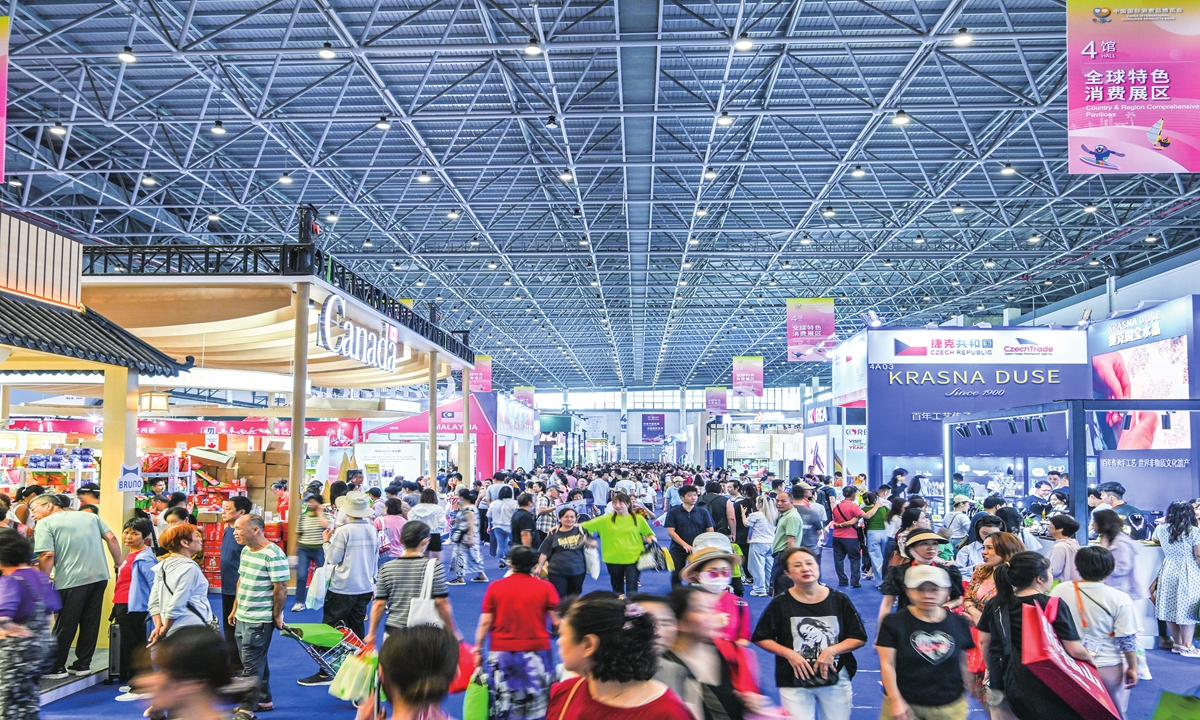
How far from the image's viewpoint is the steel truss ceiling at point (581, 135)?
1280 cm

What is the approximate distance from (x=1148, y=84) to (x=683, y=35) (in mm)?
7059

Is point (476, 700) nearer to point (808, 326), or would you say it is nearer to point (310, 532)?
point (310, 532)

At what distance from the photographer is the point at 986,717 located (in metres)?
6.32

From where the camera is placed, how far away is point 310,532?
9.96 m

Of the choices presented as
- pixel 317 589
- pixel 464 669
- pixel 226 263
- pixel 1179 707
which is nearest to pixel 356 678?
pixel 464 669

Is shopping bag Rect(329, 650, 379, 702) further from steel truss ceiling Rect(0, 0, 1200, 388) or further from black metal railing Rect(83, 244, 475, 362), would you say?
steel truss ceiling Rect(0, 0, 1200, 388)

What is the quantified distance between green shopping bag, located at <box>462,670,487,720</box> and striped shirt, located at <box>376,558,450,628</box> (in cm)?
73

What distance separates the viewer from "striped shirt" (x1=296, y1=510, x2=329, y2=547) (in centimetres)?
995

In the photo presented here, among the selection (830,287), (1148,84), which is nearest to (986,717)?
(1148,84)

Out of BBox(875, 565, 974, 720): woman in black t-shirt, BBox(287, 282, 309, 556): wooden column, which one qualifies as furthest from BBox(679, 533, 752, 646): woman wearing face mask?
BBox(287, 282, 309, 556): wooden column

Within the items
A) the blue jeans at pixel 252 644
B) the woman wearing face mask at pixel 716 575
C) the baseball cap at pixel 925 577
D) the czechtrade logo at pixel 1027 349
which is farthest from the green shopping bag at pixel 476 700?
the czechtrade logo at pixel 1027 349

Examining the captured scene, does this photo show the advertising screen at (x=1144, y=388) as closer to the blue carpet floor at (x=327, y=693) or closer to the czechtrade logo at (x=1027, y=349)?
the czechtrade logo at (x=1027, y=349)

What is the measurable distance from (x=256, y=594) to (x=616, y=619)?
3.91 meters

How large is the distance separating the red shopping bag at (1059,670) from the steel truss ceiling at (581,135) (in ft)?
30.1
